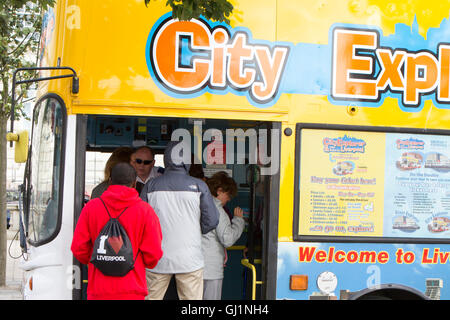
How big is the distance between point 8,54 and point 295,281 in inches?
287

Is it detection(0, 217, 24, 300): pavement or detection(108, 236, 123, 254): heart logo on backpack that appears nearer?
detection(108, 236, 123, 254): heart logo on backpack

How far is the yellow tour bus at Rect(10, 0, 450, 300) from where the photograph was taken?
3938mm

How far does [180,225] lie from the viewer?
4.11 m

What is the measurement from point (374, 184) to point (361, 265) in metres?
0.66

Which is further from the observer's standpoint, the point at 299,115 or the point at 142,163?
the point at 142,163

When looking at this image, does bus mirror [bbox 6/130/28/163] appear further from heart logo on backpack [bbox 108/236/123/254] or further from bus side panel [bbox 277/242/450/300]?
bus side panel [bbox 277/242/450/300]

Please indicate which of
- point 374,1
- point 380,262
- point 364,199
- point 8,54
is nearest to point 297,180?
point 364,199

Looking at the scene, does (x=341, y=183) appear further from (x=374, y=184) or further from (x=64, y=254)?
(x=64, y=254)

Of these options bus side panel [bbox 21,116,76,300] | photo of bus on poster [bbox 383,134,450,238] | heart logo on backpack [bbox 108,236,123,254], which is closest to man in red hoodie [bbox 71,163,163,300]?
heart logo on backpack [bbox 108,236,123,254]

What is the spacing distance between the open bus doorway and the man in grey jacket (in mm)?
458

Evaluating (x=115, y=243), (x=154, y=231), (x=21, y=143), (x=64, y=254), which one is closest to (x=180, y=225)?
(x=154, y=231)

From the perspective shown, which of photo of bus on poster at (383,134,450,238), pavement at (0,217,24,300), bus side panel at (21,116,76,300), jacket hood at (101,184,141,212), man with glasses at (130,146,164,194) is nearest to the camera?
jacket hood at (101,184,141,212)

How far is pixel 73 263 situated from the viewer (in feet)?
12.8
